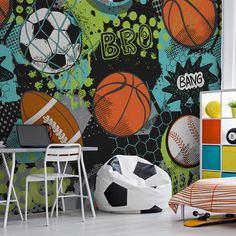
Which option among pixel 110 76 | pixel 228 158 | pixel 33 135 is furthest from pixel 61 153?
→ pixel 228 158

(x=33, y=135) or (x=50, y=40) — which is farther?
(x=50, y=40)

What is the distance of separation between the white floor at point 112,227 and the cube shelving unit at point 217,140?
1.24 meters

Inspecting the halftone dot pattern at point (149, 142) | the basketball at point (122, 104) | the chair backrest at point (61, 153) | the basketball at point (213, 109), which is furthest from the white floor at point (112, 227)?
the basketball at point (213, 109)

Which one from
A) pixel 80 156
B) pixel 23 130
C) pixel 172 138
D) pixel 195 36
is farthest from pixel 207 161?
pixel 23 130

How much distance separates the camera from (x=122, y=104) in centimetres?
657

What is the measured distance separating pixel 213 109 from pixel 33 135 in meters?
2.46

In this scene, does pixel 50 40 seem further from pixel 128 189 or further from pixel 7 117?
pixel 128 189

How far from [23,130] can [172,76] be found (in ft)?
7.27

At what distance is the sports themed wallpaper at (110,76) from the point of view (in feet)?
19.5

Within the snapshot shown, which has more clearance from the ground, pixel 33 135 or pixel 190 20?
pixel 190 20

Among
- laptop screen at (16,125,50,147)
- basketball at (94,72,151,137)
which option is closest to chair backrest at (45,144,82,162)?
laptop screen at (16,125,50,147)

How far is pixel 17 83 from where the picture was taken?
19.4ft

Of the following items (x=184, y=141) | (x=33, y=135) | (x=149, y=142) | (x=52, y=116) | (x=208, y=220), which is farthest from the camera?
(x=184, y=141)

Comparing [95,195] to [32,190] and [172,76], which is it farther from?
[172,76]
